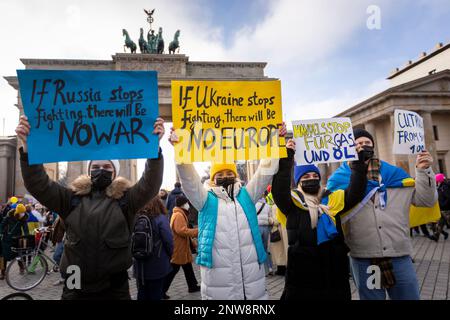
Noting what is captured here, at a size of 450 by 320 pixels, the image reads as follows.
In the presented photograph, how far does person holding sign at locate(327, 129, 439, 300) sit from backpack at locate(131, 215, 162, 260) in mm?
2423

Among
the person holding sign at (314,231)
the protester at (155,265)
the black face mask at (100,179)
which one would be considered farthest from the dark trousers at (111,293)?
the protester at (155,265)

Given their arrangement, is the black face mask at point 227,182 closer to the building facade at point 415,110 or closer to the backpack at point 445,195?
the backpack at point 445,195

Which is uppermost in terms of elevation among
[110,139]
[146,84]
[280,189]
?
[146,84]

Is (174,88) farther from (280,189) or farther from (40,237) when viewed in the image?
(40,237)

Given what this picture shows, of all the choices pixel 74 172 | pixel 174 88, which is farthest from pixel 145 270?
pixel 74 172

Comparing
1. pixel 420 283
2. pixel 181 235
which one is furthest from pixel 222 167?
pixel 420 283

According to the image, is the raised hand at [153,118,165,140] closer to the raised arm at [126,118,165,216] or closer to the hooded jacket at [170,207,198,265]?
the raised arm at [126,118,165,216]

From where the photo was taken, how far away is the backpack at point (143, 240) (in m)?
3.96

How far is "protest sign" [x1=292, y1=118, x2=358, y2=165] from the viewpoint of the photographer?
11.3 feet

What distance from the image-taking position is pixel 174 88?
308cm

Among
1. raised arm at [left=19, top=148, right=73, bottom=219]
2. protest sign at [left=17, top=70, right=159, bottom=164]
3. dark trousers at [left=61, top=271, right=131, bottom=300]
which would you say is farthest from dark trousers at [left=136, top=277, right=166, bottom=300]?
protest sign at [left=17, top=70, right=159, bottom=164]

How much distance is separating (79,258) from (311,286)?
190 cm

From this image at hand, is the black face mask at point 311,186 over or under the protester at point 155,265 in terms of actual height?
over

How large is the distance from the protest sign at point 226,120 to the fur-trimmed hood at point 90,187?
579mm
